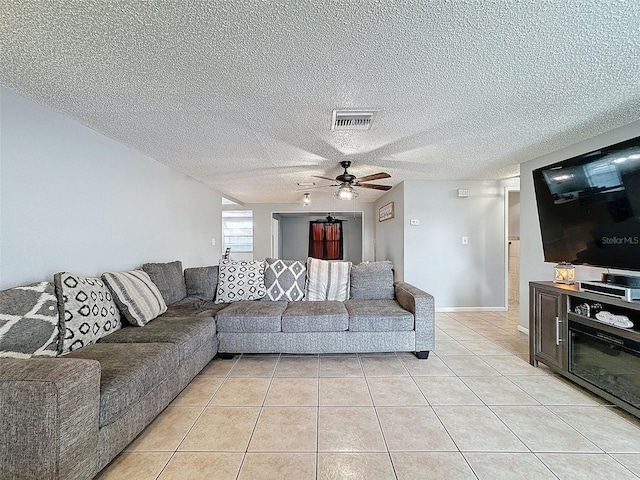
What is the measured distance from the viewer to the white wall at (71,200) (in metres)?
1.77

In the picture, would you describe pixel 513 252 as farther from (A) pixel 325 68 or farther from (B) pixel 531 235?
(A) pixel 325 68

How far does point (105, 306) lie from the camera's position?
203 centimetres

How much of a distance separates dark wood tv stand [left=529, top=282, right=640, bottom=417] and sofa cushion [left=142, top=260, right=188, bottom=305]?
3.53m

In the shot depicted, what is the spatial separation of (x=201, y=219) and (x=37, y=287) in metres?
2.83

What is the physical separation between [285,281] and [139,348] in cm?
164

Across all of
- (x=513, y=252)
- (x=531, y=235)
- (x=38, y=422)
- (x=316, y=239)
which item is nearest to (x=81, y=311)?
(x=38, y=422)

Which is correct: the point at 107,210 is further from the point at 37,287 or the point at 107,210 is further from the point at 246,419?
the point at 246,419

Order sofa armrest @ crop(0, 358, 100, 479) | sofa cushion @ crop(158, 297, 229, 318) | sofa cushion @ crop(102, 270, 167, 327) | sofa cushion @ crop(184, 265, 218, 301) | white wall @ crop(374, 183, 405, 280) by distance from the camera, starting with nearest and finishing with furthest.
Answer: sofa armrest @ crop(0, 358, 100, 479), sofa cushion @ crop(102, 270, 167, 327), sofa cushion @ crop(158, 297, 229, 318), sofa cushion @ crop(184, 265, 218, 301), white wall @ crop(374, 183, 405, 280)

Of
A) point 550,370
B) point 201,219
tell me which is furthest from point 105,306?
point 550,370

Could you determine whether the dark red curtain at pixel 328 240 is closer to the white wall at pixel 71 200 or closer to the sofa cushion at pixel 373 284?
the sofa cushion at pixel 373 284

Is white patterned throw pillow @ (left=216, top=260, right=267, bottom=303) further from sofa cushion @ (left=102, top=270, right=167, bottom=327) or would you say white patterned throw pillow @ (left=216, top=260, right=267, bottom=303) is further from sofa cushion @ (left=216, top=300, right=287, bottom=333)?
sofa cushion @ (left=102, top=270, right=167, bottom=327)

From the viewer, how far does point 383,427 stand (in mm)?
1681

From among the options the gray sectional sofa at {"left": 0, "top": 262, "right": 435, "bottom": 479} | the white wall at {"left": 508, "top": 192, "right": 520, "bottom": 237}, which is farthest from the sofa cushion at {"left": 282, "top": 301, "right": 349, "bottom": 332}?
the white wall at {"left": 508, "top": 192, "right": 520, "bottom": 237}

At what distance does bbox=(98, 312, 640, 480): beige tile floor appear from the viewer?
4.53ft
